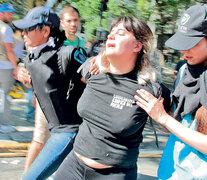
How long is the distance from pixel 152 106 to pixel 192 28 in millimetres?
515

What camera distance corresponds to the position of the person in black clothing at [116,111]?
1.90 m

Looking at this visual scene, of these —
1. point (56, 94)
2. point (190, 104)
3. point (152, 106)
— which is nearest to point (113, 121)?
point (152, 106)

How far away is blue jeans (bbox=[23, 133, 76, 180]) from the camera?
2.33 metres

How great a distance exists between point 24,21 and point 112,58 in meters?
0.99

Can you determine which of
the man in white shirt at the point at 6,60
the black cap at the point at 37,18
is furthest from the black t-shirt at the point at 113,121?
the man in white shirt at the point at 6,60

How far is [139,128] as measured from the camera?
6.43ft

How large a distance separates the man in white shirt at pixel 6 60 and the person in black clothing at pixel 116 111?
3298 millimetres

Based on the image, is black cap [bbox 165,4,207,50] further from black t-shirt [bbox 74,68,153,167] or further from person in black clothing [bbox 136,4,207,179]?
black t-shirt [bbox 74,68,153,167]

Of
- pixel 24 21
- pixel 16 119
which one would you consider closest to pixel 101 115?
pixel 24 21

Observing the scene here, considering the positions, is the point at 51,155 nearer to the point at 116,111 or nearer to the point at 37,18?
the point at 116,111

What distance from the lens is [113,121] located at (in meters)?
1.88

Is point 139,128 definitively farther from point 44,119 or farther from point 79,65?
point 44,119

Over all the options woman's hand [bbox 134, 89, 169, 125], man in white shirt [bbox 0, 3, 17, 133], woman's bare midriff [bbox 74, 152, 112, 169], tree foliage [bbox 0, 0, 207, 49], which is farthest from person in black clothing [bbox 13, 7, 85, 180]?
tree foliage [bbox 0, 0, 207, 49]

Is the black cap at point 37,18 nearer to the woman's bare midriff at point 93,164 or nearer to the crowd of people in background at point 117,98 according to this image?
the crowd of people in background at point 117,98
